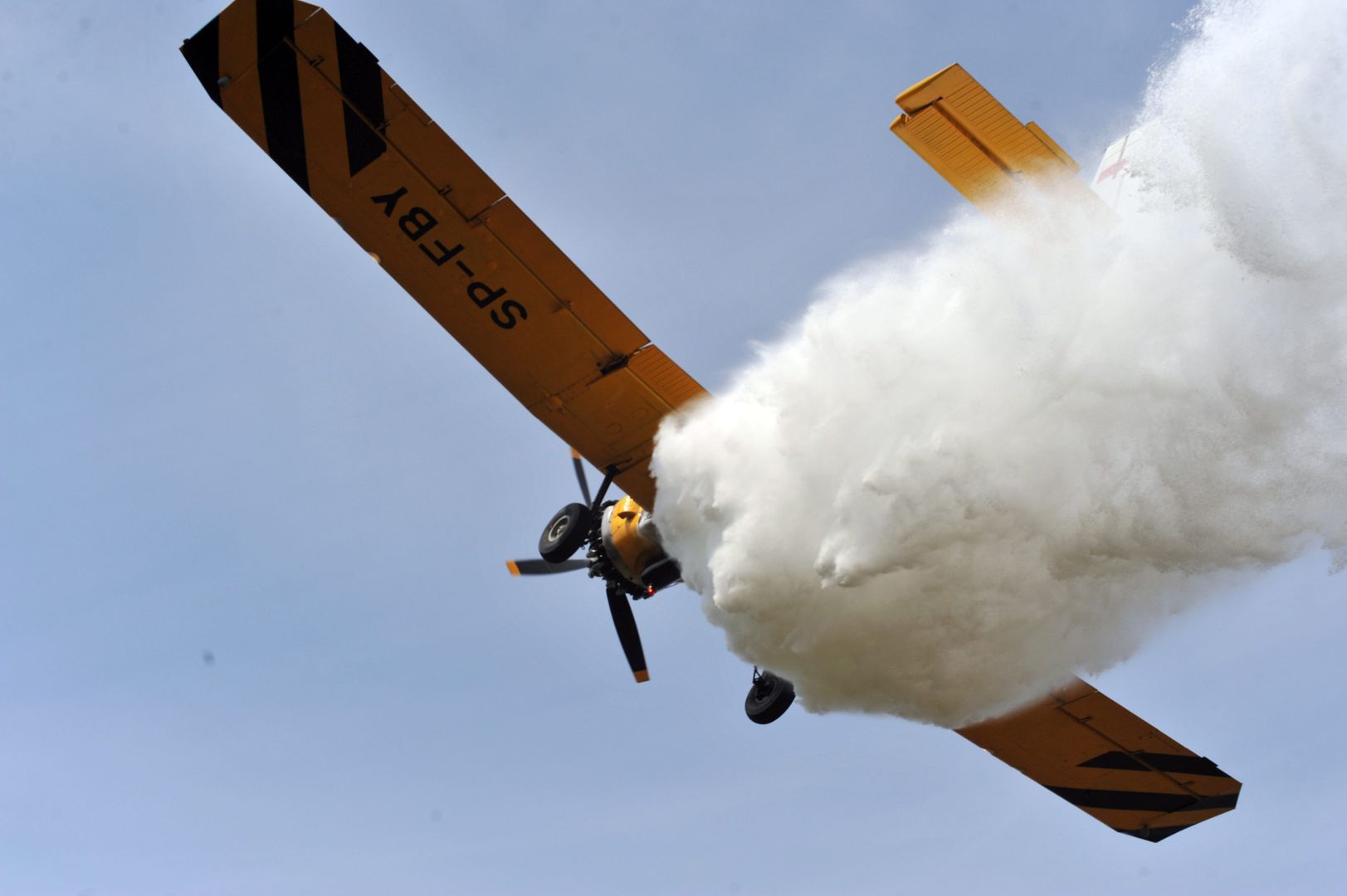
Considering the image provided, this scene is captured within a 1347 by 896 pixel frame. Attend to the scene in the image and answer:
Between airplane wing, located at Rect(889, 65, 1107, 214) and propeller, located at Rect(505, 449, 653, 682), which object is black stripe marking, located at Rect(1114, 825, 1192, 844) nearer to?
propeller, located at Rect(505, 449, 653, 682)

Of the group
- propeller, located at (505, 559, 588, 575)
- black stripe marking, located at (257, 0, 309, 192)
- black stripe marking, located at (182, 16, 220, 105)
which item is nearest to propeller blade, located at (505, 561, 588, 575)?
propeller, located at (505, 559, 588, 575)

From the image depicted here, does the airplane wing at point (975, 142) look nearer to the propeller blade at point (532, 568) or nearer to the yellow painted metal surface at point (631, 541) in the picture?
the yellow painted metal surface at point (631, 541)

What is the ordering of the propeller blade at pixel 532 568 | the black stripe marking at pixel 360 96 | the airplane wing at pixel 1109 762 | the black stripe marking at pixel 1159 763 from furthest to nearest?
the black stripe marking at pixel 1159 763
the airplane wing at pixel 1109 762
the propeller blade at pixel 532 568
the black stripe marking at pixel 360 96

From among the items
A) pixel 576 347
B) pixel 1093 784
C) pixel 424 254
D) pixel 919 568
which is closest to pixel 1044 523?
pixel 919 568

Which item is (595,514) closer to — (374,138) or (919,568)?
(919,568)

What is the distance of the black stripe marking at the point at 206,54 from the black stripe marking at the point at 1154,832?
38.9ft

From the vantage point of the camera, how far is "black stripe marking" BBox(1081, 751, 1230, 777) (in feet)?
46.8

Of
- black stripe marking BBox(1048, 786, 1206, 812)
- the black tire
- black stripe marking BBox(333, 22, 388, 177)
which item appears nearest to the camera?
black stripe marking BBox(333, 22, 388, 177)

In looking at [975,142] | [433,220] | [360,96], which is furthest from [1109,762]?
[360,96]

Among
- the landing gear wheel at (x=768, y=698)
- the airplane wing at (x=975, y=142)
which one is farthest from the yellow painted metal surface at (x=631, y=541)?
the airplane wing at (x=975, y=142)

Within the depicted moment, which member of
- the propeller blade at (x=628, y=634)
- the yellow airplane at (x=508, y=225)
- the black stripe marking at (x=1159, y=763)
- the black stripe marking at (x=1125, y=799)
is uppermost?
the yellow airplane at (x=508, y=225)

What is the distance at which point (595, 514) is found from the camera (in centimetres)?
1273

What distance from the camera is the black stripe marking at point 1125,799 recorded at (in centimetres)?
1465

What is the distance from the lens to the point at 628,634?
13758 mm
